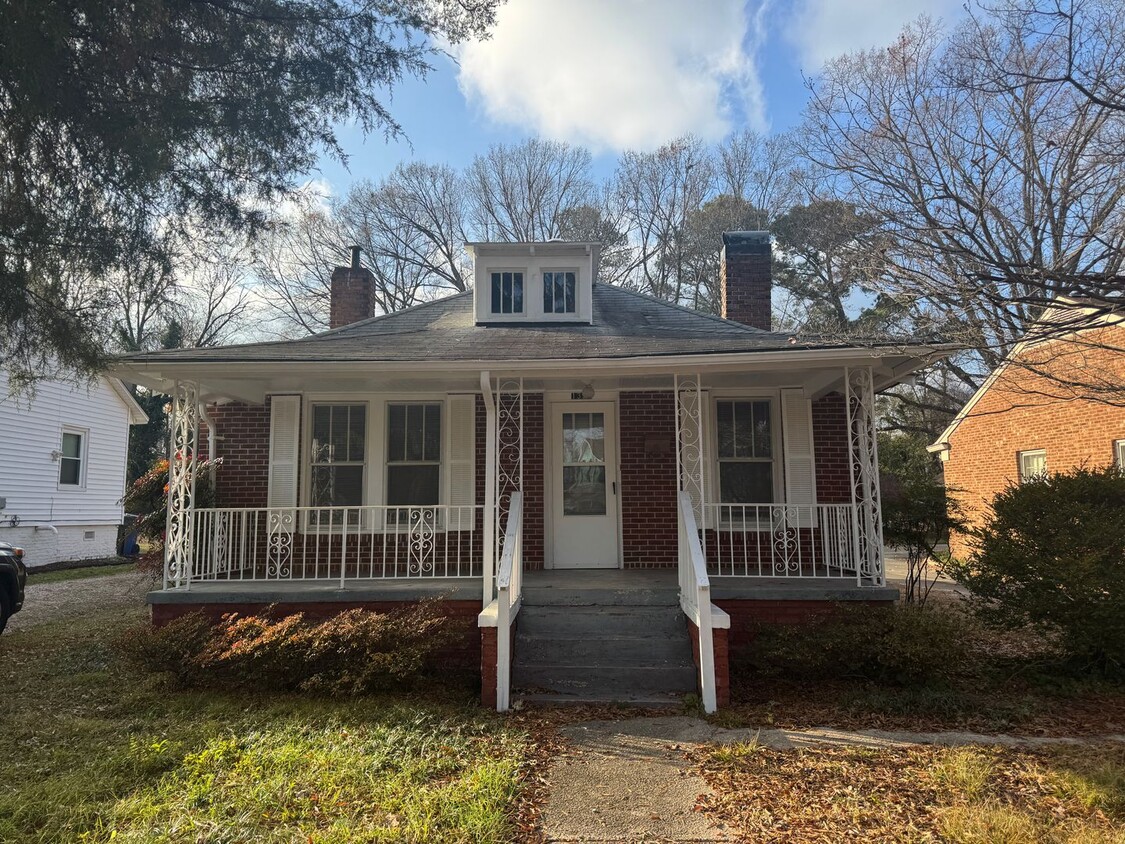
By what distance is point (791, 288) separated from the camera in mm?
22672

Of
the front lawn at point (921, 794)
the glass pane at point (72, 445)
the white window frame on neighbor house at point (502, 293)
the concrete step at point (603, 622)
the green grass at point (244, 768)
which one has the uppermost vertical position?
the white window frame on neighbor house at point (502, 293)

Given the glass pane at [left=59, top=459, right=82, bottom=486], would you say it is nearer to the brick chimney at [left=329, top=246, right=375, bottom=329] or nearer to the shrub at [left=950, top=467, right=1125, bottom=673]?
the brick chimney at [left=329, top=246, right=375, bottom=329]

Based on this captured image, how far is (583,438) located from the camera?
8828 millimetres

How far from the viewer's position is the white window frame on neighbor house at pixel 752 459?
851cm

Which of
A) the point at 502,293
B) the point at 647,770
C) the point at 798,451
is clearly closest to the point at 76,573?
the point at 502,293

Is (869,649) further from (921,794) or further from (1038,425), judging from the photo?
(1038,425)

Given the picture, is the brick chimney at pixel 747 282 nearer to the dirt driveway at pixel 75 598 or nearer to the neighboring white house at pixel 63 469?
the dirt driveway at pixel 75 598

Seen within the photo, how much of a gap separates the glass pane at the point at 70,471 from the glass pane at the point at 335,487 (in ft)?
37.6

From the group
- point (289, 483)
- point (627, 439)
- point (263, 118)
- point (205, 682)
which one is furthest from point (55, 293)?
point (627, 439)

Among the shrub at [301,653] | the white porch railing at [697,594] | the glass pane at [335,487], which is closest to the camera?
the white porch railing at [697,594]

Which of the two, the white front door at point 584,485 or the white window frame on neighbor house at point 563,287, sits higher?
the white window frame on neighbor house at point 563,287

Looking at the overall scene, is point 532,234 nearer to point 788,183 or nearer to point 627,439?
point 788,183

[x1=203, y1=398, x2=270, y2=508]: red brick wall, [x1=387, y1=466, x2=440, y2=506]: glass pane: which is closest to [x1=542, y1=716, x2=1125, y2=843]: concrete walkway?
[x1=387, y1=466, x2=440, y2=506]: glass pane

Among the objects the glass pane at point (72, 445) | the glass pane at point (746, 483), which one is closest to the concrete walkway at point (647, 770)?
the glass pane at point (746, 483)
